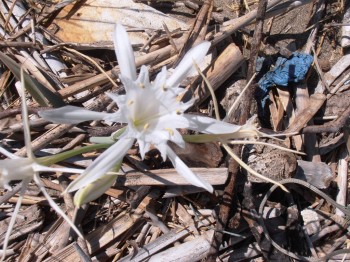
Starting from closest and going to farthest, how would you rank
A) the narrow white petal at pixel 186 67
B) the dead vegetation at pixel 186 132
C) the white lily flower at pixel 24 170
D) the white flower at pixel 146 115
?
1. the white lily flower at pixel 24 170
2. the white flower at pixel 146 115
3. the narrow white petal at pixel 186 67
4. the dead vegetation at pixel 186 132

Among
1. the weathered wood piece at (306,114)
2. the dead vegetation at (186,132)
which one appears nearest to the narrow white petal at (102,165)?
the dead vegetation at (186,132)

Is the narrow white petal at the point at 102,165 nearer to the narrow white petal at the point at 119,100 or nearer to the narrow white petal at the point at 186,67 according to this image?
the narrow white petal at the point at 119,100

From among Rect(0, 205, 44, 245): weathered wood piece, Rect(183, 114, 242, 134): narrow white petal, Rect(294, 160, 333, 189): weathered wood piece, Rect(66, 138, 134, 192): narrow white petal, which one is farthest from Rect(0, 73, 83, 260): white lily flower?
Rect(294, 160, 333, 189): weathered wood piece

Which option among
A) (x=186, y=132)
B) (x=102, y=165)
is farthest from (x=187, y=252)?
(x=102, y=165)

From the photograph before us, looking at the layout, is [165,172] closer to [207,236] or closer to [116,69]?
[207,236]

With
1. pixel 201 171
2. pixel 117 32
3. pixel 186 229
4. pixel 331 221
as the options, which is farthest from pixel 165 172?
pixel 331 221

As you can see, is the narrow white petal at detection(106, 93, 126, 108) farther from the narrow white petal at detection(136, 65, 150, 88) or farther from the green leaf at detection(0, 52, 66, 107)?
the green leaf at detection(0, 52, 66, 107)
